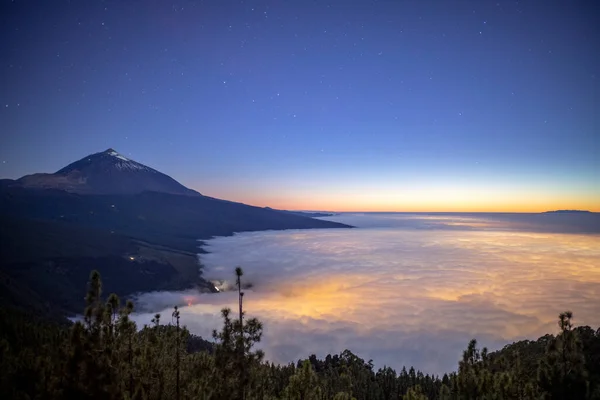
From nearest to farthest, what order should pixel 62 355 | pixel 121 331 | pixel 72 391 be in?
pixel 72 391 → pixel 62 355 → pixel 121 331

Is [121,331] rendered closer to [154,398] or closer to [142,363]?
[142,363]

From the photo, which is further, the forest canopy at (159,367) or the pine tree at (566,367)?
the pine tree at (566,367)

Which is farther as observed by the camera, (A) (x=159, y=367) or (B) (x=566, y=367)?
(A) (x=159, y=367)

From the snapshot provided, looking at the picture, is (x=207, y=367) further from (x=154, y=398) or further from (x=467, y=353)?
(x=467, y=353)

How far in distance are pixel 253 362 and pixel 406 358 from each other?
656 feet

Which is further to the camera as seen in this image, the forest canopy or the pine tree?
the pine tree

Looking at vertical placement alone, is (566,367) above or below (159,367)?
above

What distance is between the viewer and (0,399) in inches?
595

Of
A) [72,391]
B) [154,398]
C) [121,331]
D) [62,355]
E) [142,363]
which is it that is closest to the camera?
[72,391]

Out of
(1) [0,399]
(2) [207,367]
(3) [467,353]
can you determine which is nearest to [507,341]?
(3) [467,353]

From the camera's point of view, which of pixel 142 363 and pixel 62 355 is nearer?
pixel 62 355

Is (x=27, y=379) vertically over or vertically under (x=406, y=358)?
over

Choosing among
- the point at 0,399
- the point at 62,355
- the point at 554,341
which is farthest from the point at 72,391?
the point at 554,341

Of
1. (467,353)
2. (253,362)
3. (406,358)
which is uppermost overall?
(253,362)
